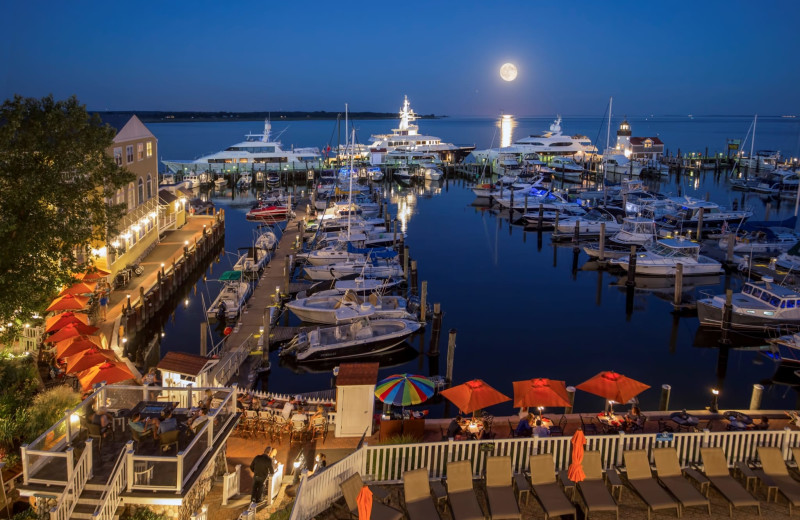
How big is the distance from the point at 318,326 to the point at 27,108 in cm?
1430

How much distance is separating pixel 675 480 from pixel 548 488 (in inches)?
93.6

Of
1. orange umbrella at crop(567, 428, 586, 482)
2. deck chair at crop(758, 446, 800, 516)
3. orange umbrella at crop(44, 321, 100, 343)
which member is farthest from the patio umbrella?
orange umbrella at crop(44, 321, 100, 343)

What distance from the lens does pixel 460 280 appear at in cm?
3866

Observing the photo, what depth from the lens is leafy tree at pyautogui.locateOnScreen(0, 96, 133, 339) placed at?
49.0 feet

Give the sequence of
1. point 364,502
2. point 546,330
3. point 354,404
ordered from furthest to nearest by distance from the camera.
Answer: point 546,330, point 354,404, point 364,502

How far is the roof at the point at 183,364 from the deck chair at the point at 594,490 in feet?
31.2

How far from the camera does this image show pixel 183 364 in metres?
16.1

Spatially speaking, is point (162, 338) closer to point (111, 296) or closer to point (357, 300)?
point (111, 296)

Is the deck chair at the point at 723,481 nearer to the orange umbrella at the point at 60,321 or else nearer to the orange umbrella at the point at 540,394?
the orange umbrella at the point at 540,394

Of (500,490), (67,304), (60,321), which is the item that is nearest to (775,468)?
(500,490)

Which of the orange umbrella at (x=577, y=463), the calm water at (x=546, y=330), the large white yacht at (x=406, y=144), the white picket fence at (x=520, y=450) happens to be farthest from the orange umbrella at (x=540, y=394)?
the large white yacht at (x=406, y=144)

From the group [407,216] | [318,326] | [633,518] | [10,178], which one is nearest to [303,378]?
[318,326]

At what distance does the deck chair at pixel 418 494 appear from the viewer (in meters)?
10.3

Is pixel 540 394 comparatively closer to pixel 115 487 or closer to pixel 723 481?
pixel 723 481
